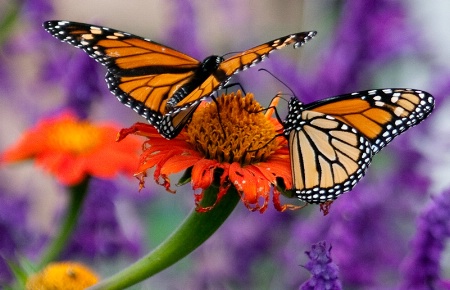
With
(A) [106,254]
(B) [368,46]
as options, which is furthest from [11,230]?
(B) [368,46]

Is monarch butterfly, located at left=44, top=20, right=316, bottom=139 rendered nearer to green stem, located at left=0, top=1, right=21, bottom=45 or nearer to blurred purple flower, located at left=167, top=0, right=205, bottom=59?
green stem, located at left=0, top=1, right=21, bottom=45

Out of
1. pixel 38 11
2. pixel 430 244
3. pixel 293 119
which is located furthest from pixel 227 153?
pixel 38 11

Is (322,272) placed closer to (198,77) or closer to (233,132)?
(233,132)

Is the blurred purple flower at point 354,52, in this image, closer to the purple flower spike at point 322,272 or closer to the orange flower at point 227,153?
the orange flower at point 227,153

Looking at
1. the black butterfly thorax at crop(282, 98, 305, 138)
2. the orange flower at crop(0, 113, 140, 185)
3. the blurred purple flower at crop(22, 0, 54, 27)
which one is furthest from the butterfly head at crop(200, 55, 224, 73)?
the blurred purple flower at crop(22, 0, 54, 27)

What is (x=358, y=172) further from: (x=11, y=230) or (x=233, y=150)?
(x=11, y=230)

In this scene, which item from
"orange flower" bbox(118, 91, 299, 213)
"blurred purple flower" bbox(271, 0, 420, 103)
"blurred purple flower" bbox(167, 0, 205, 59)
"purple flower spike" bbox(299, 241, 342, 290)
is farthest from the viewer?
"blurred purple flower" bbox(167, 0, 205, 59)

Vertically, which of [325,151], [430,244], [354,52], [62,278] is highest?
[354,52]
